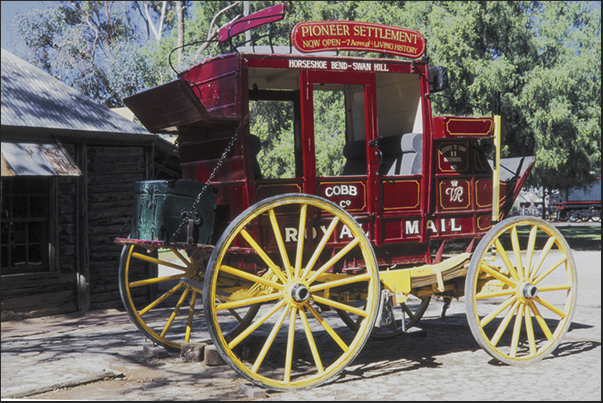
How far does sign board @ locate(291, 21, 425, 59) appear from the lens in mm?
5730

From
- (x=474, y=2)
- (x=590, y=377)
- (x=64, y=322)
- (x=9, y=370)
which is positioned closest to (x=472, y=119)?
(x=590, y=377)

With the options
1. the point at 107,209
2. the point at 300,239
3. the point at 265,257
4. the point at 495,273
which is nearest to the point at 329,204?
the point at 300,239

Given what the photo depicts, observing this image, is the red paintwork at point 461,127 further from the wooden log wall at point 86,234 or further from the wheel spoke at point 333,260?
the wooden log wall at point 86,234

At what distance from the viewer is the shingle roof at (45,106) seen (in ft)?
32.0

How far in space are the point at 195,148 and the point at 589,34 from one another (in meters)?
17.3

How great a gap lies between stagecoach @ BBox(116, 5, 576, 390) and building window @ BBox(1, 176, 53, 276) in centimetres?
415

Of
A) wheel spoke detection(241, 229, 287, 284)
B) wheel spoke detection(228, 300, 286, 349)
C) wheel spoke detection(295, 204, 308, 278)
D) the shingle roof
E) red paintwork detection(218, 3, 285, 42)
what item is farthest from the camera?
the shingle roof

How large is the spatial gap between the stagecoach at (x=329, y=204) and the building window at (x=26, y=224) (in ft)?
13.6

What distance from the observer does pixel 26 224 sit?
10.1 metres

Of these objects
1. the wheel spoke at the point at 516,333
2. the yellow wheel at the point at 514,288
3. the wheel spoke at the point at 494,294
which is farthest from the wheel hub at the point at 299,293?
the wheel spoke at the point at 516,333

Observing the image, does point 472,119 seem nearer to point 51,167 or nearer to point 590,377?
point 590,377

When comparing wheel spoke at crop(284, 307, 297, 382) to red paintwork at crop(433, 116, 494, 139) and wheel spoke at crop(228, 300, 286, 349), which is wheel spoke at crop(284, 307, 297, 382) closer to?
wheel spoke at crop(228, 300, 286, 349)

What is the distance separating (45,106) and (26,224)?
186 cm

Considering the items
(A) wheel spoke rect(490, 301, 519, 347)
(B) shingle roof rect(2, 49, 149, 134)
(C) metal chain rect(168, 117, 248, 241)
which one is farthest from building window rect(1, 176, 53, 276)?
(A) wheel spoke rect(490, 301, 519, 347)
